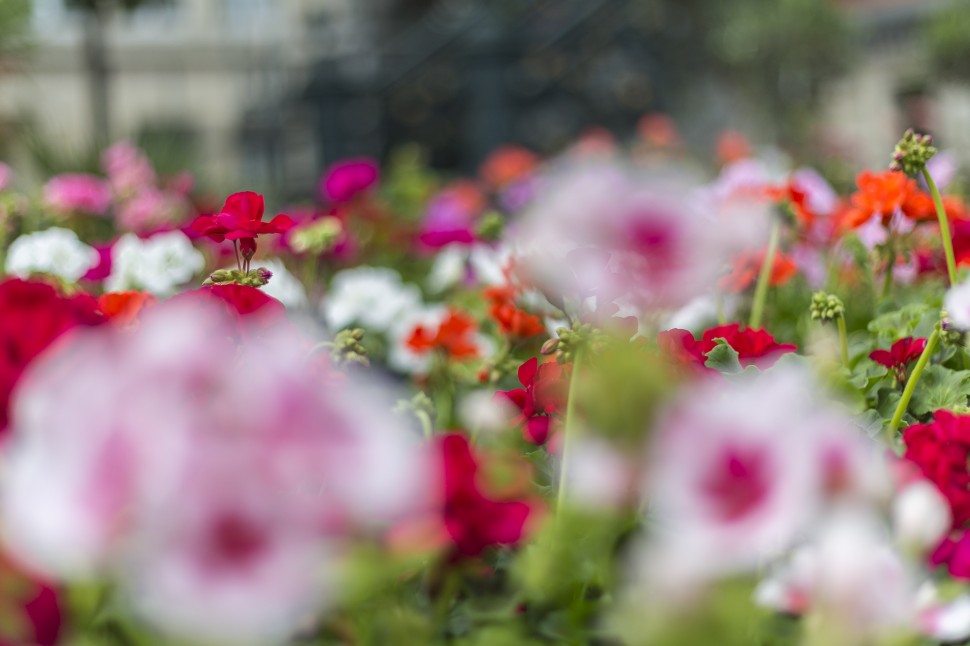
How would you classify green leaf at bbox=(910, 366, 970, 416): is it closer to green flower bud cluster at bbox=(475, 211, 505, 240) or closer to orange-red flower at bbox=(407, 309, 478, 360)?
orange-red flower at bbox=(407, 309, 478, 360)

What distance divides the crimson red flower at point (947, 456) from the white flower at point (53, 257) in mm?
1315

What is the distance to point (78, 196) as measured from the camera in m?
2.64

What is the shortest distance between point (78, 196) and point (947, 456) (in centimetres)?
246

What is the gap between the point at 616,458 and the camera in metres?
0.35

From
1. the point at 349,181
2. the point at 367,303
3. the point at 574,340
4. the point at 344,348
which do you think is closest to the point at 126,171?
the point at 349,181

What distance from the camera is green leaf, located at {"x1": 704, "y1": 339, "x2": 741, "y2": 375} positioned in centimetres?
78

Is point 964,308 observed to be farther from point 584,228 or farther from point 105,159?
point 105,159

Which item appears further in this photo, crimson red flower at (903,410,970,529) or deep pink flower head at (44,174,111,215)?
deep pink flower head at (44,174,111,215)

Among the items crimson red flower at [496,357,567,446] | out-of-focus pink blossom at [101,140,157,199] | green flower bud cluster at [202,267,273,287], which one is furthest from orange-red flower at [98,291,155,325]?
out-of-focus pink blossom at [101,140,157,199]

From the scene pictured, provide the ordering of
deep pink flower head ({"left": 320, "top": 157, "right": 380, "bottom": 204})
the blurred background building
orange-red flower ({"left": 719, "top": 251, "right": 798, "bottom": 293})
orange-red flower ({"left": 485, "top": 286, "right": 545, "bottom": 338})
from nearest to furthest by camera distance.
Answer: orange-red flower ({"left": 485, "top": 286, "right": 545, "bottom": 338}) → orange-red flower ({"left": 719, "top": 251, "right": 798, "bottom": 293}) → deep pink flower head ({"left": 320, "top": 157, "right": 380, "bottom": 204}) → the blurred background building

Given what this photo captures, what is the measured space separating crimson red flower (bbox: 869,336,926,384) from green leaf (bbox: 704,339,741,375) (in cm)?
19

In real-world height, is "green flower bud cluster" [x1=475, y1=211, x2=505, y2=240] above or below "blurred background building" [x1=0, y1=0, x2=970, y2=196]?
below

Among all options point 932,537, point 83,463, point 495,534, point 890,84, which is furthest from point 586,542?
point 890,84

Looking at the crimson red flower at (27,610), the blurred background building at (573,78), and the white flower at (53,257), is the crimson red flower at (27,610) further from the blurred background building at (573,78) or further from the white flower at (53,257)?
the blurred background building at (573,78)
